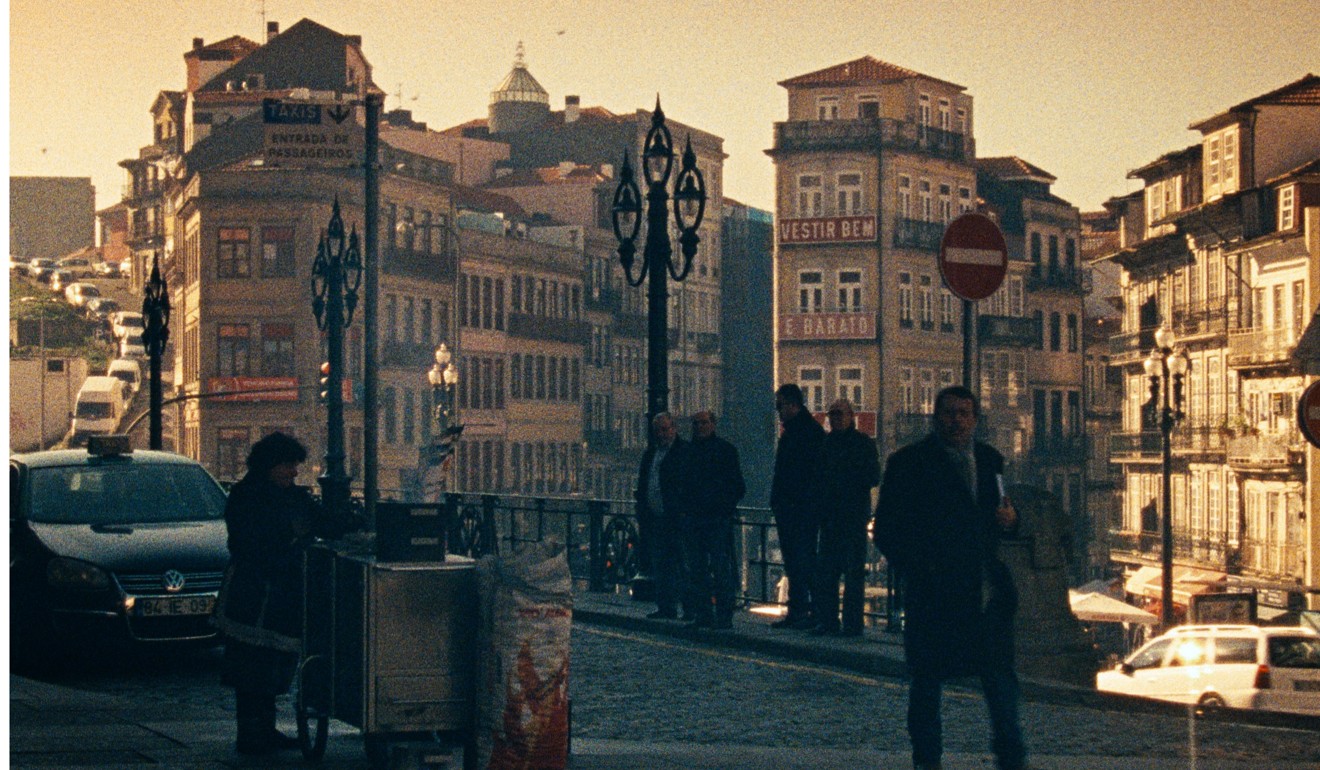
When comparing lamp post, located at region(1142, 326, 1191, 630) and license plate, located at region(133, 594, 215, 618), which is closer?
license plate, located at region(133, 594, 215, 618)

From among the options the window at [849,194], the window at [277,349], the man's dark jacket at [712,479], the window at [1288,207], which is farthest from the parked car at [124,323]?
the man's dark jacket at [712,479]

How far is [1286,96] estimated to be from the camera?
1371 centimetres

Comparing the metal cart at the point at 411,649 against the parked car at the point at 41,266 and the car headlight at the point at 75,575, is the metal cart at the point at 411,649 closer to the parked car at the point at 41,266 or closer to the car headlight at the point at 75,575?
the car headlight at the point at 75,575

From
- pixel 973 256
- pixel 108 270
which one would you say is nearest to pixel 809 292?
pixel 108 270

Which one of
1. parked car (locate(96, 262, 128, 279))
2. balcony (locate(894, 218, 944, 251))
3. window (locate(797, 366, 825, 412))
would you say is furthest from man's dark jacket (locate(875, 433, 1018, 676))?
window (locate(797, 366, 825, 412))

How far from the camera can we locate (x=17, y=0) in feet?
49.1

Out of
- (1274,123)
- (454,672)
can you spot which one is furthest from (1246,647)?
(454,672)

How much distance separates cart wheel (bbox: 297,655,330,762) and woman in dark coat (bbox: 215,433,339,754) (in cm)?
22

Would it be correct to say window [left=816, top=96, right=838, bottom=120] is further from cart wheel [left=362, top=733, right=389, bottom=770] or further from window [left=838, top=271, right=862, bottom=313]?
cart wheel [left=362, top=733, right=389, bottom=770]

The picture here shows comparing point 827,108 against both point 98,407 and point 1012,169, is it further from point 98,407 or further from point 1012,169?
point 1012,169

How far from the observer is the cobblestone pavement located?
1091 centimetres

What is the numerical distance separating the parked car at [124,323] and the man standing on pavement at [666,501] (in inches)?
1624

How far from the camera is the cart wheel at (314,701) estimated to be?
9.53 m

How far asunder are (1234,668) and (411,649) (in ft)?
77.2
